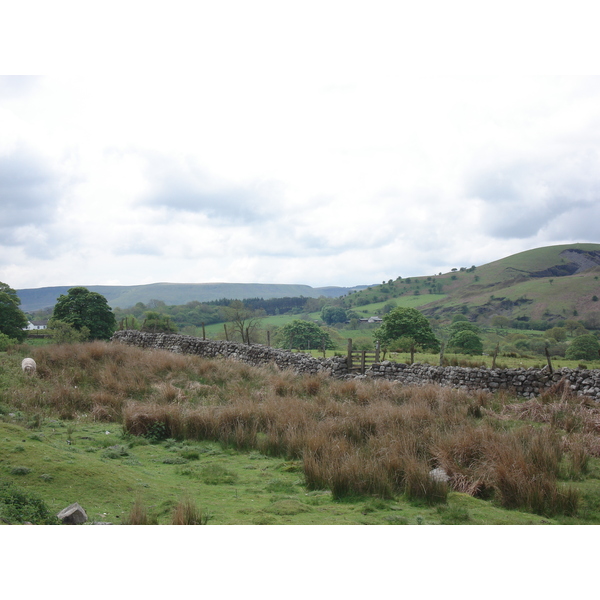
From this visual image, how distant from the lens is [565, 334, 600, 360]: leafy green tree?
40969mm

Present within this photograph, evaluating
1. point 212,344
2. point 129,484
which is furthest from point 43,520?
point 212,344

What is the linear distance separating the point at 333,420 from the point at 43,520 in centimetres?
608

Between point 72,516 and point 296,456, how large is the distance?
4.45m

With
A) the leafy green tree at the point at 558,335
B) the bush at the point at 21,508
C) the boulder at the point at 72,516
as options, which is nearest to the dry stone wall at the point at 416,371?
the boulder at the point at 72,516

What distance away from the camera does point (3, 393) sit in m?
10.4

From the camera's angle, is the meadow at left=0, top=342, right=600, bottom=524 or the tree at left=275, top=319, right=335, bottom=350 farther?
the tree at left=275, top=319, right=335, bottom=350

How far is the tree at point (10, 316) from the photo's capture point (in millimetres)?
34375

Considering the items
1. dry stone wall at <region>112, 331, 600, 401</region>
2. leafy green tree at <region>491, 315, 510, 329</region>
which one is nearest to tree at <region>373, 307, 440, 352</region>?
dry stone wall at <region>112, 331, 600, 401</region>

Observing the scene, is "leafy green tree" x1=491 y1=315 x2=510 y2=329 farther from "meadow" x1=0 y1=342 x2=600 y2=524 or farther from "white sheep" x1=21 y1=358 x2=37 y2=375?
"white sheep" x1=21 y1=358 x2=37 y2=375

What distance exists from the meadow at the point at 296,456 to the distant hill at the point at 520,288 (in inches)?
3825

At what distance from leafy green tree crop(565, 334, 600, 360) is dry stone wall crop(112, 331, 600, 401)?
30196 mm

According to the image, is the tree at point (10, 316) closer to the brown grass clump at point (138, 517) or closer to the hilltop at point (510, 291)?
the hilltop at point (510, 291)

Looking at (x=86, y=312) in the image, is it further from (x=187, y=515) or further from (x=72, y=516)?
(x=187, y=515)

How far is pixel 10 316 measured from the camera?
115 feet
